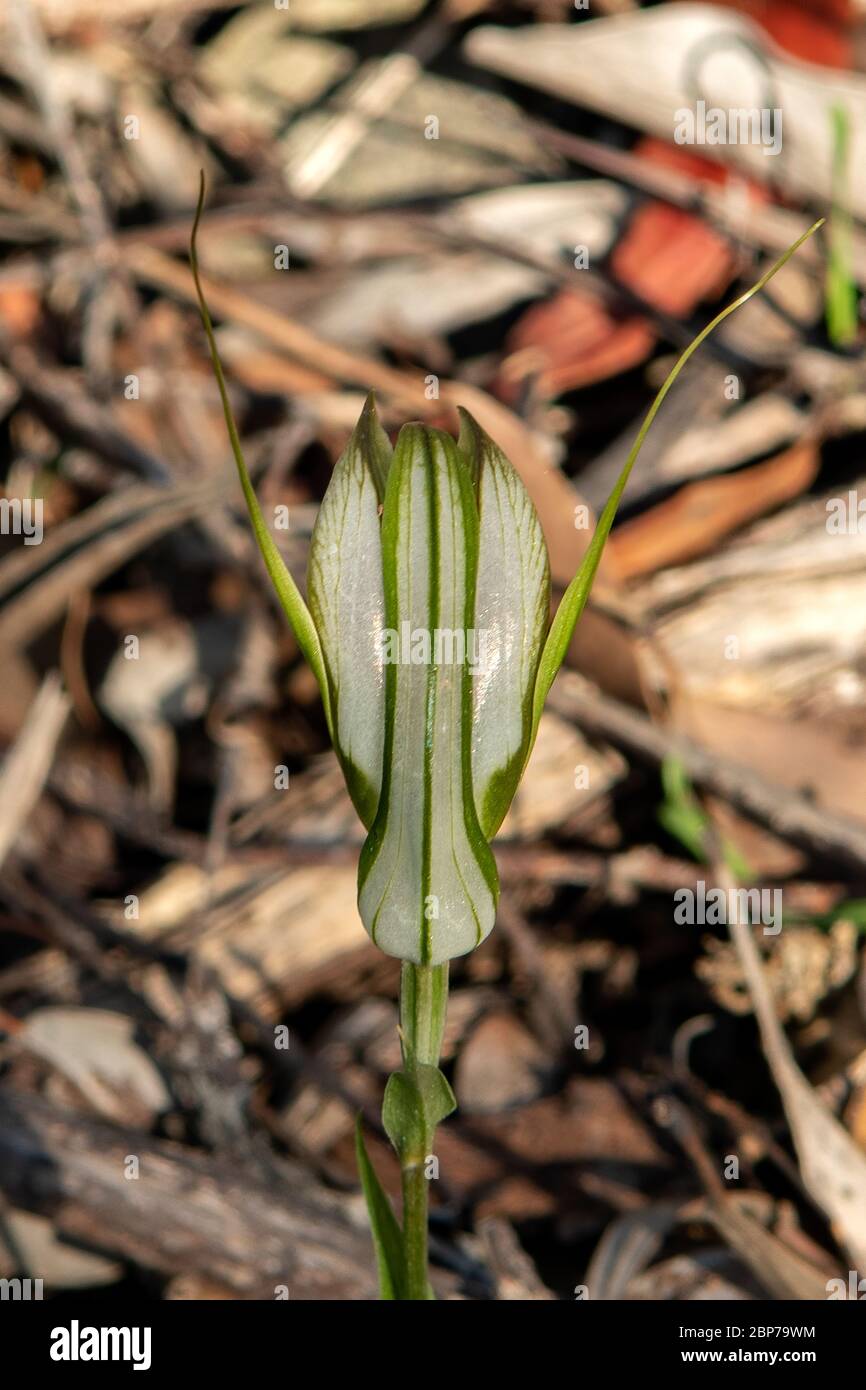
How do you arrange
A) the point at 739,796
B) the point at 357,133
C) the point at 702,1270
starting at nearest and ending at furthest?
the point at 702,1270 → the point at 739,796 → the point at 357,133

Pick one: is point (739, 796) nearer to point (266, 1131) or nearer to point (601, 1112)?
point (601, 1112)

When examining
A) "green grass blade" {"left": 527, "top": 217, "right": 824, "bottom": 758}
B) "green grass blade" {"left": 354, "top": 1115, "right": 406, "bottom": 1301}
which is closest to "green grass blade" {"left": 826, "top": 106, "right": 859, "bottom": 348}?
"green grass blade" {"left": 527, "top": 217, "right": 824, "bottom": 758}

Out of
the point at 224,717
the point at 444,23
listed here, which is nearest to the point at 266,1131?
the point at 224,717

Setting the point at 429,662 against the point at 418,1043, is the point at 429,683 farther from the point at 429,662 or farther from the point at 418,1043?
the point at 418,1043

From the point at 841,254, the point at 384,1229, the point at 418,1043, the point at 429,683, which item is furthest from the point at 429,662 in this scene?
the point at 841,254

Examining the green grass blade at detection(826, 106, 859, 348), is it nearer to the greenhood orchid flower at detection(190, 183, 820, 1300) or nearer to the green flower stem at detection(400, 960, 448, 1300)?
the greenhood orchid flower at detection(190, 183, 820, 1300)
